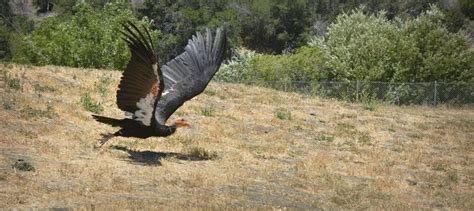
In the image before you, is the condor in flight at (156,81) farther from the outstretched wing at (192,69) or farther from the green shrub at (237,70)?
the green shrub at (237,70)

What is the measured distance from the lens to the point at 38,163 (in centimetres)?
941

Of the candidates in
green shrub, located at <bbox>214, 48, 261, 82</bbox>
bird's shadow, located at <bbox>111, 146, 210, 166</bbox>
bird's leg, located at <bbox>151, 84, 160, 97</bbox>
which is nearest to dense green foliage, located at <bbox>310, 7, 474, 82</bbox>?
green shrub, located at <bbox>214, 48, 261, 82</bbox>

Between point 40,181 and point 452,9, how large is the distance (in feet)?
294

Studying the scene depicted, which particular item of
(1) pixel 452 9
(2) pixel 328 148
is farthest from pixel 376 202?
(1) pixel 452 9

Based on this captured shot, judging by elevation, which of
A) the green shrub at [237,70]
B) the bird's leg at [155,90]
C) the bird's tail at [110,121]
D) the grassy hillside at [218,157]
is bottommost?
the green shrub at [237,70]

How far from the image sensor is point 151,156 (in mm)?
11109

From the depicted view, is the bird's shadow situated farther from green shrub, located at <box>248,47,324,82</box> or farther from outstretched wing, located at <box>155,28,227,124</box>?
green shrub, located at <box>248,47,324,82</box>

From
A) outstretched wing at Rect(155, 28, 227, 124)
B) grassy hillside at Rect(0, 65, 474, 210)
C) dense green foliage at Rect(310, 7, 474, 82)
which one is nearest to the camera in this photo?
grassy hillside at Rect(0, 65, 474, 210)

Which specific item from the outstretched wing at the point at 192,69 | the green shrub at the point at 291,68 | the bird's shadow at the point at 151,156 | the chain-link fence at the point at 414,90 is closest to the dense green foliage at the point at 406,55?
the green shrub at the point at 291,68

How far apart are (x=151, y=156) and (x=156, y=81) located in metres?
2.11

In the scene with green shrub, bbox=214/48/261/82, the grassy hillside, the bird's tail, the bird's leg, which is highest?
the bird's leg

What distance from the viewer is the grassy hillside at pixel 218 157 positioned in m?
8.75

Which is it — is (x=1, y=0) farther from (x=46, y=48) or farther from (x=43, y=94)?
(x=43, y=94)

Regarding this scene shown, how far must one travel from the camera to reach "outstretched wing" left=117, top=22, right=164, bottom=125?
922cm
